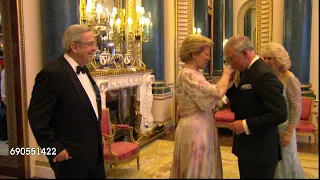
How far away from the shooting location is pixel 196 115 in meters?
2.30

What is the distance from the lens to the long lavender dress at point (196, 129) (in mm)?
2219

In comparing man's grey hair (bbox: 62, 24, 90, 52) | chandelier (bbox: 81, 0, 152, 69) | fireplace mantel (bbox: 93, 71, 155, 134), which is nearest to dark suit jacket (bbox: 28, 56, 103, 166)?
man's grey hair (bbox: 62, 24, 90, 52)

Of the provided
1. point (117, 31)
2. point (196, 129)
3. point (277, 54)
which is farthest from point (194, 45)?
point (117, 31)

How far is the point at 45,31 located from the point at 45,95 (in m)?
1.73

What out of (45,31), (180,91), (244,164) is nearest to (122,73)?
(45,31)

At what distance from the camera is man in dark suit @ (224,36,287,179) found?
1904 mm

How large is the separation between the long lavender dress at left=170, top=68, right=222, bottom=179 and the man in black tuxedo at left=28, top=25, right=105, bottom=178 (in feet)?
2.01

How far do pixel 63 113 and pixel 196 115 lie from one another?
2.98 feet

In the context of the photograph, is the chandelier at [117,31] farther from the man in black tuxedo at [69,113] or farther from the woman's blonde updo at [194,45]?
the woman's blonde updo at [194,45]

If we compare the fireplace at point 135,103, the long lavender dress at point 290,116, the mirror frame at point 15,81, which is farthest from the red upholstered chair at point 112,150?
the long lavender dress at point 290,116

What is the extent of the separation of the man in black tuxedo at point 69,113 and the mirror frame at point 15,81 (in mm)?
1607

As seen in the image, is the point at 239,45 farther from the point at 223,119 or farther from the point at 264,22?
the point at 264,22

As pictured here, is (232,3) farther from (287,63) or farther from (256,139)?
(256,139)

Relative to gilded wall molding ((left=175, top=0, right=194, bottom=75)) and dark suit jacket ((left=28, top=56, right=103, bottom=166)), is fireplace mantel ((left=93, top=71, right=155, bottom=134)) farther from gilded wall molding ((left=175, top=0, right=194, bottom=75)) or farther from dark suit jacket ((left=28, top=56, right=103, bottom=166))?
dark suit jacket ((left=28, top=56, right=103, bottom=166))
